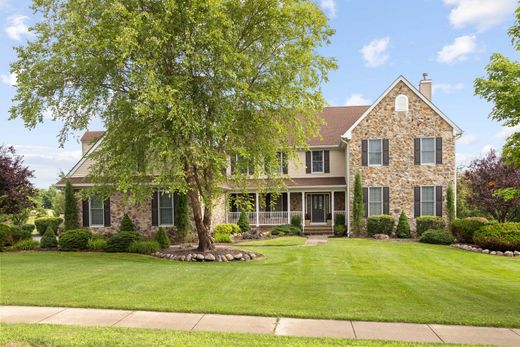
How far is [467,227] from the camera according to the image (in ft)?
63.6

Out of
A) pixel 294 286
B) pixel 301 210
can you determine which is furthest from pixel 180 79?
pixel 301 210

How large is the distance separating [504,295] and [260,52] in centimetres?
1039

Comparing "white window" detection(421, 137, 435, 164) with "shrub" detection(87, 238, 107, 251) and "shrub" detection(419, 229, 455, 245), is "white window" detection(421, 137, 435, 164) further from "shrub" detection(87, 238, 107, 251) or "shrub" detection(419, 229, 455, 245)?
"shrub" detection(87, 238, 107, 251)

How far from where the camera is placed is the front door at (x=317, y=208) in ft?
87.9

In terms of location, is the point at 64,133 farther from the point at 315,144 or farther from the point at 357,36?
the point at 315,144

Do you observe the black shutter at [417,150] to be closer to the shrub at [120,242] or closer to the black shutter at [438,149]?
A: the black shutter at [438,149]

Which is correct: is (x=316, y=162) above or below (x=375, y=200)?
above

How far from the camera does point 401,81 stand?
22.7 m

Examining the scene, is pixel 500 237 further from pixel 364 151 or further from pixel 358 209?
pixel 364 151

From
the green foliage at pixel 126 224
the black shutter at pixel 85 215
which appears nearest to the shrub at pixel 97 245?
the green foliage at pixel 126 224

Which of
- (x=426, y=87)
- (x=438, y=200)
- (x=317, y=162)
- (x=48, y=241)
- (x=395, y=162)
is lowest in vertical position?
(x=48, y=241)

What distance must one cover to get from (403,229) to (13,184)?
20647mm

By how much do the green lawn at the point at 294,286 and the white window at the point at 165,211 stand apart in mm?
5844

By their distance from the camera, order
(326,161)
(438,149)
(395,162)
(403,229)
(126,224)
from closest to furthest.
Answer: (126,224), (403,229), (438,149), (395,162), (326,161)
